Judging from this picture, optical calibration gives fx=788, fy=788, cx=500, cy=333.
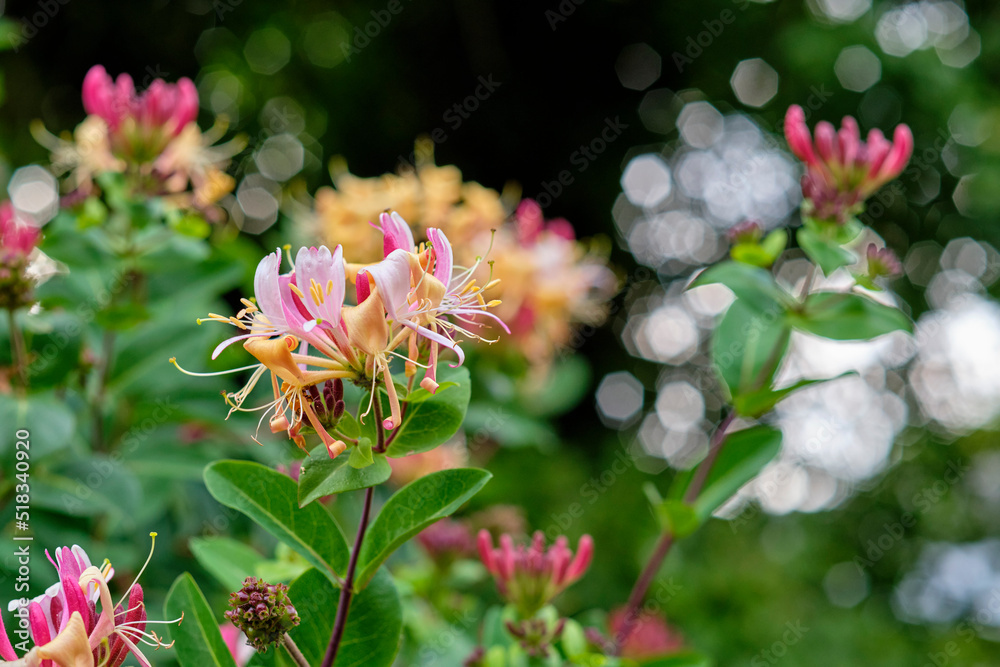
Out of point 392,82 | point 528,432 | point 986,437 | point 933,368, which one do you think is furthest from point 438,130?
point 986,437

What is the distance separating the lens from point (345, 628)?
0.61m

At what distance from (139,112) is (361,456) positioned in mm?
826

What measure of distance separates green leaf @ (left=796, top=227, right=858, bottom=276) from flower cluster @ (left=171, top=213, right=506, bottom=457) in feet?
1.72

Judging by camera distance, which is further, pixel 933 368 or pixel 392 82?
pixel 933 368

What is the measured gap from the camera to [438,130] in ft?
10.5

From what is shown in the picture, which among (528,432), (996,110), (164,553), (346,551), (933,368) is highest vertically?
(346,551)

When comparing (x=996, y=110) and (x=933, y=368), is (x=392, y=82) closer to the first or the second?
(x=996, y=110)

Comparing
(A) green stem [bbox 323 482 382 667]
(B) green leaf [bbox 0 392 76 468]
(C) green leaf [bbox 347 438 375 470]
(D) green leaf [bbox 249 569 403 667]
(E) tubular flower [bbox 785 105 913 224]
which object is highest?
(C) green leaf [bbox 347 438 375 470]

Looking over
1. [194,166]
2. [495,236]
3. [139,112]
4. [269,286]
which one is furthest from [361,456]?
[495,236]

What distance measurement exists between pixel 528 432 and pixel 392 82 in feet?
6.65

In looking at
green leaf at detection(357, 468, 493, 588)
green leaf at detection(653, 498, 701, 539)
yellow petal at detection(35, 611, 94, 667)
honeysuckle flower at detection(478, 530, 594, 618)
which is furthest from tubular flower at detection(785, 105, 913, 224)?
yellow petal at detection(35, 611, 94, 667)

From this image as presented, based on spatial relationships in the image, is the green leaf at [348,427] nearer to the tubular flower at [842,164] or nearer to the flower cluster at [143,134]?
the tubular flower at [842,164]

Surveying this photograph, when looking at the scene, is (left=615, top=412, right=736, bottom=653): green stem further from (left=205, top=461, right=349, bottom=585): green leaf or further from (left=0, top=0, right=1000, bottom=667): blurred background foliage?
(left=0, top=0, right=1000, bottom=667): blurred background foliage

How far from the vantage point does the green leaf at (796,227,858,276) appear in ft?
2.95
